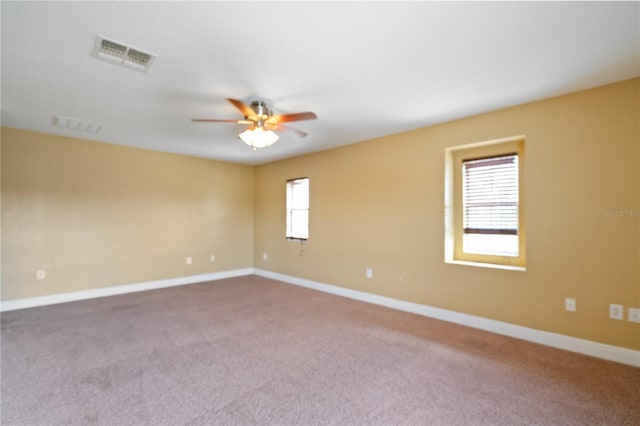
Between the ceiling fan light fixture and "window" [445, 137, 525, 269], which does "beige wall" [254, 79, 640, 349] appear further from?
the ceiling fan light fixture

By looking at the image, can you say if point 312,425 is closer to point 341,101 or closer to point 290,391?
point 290,391

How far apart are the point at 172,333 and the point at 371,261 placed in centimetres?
271

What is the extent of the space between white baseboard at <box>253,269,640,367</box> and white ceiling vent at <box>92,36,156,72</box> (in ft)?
12.5

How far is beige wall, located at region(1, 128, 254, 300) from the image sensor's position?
402 centimetres

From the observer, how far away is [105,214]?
4.69m

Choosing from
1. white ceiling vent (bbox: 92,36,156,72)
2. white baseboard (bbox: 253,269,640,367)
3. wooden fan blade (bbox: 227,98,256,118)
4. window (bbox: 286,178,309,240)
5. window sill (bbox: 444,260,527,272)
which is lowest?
white baseboard (bbox: 253,269,640,367)

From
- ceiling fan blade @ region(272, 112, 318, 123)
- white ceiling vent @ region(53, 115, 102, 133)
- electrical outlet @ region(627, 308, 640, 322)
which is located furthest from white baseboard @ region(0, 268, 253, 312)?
electrical outlet @ region(627, 308, 640, 322)

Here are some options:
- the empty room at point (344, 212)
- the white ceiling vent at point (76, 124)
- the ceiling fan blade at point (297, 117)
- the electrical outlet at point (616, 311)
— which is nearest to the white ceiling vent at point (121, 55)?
the empty room at point (344, 212)

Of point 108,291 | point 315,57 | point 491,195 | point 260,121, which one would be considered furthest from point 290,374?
point 108,291

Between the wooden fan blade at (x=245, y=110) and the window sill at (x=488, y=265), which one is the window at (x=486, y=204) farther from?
the wooden fan blade at (x=245, y=110)

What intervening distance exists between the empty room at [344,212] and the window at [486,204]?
2 centimetres

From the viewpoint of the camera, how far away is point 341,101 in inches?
119

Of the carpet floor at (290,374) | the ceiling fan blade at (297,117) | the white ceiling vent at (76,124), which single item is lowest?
the carpet floor at (290,374)

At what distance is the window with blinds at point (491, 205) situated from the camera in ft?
10.8
